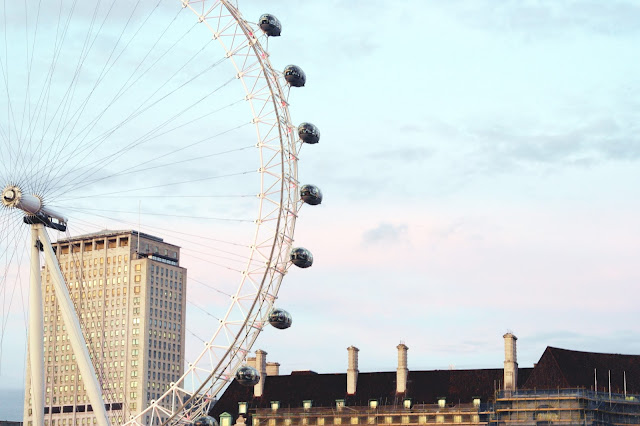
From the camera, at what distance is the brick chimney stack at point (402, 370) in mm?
110062

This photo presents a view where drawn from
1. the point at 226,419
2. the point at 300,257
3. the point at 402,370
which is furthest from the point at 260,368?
the point at 300,257

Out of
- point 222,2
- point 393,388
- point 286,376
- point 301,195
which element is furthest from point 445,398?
point 222,2

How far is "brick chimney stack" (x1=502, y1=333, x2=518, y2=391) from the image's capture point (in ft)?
340

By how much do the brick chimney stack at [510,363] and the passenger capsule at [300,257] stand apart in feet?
128

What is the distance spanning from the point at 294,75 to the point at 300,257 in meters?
11.4

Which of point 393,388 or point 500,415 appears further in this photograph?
point 393,388

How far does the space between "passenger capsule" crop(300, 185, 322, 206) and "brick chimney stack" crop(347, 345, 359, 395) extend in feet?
147

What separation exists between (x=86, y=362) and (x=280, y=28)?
78.1 feet

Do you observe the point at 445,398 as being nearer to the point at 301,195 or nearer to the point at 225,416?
the point at 225,416

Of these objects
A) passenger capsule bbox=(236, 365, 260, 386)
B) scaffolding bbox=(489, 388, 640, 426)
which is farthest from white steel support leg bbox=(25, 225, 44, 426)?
scaffolding bbox=(489, 388, 640, 426)

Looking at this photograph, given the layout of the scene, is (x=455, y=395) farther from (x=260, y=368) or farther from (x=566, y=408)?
(x=260, y=368)

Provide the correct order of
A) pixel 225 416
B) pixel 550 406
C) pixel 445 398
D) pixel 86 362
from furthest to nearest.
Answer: pixel 225 416
pixel 445 398
pixel 550 406
pixel 86 362

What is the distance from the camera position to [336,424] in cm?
11031

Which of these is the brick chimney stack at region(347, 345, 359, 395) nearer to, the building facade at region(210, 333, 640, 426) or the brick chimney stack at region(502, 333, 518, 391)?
the building facade at region(210, 333, 640, 426)
